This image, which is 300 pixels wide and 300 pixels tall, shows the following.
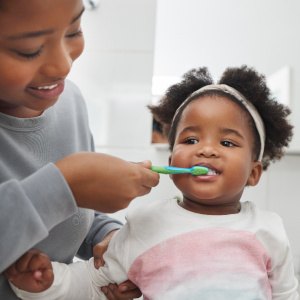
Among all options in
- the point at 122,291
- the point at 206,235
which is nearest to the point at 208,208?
the point at 206,235

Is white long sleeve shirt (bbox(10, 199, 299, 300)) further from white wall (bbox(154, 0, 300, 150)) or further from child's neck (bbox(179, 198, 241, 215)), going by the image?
white wall (bbox(154, 0, 300, 150))

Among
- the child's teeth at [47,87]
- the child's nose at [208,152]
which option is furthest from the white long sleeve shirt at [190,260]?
the child's teeth at [47,87]

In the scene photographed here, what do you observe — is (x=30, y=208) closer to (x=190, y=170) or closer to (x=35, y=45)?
(x=35, y=45)

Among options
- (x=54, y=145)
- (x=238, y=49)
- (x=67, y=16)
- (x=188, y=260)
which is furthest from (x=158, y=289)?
(x=238, y=49)

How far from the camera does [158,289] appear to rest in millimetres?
623

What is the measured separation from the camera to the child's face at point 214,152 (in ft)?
2.29

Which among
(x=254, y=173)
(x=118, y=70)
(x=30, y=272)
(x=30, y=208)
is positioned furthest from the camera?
(x=118, y=70)

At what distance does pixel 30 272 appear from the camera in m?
0.60

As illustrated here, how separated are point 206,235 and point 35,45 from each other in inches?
15.4

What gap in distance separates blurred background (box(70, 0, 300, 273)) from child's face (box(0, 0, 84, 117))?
888mm

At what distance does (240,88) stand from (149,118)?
23.8 inches

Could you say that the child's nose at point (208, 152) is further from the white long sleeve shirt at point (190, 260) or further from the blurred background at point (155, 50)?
the blurred background at point (155, 50)

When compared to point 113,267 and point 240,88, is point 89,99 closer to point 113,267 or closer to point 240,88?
point 240,88

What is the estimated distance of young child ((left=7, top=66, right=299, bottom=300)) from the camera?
2.01ft
